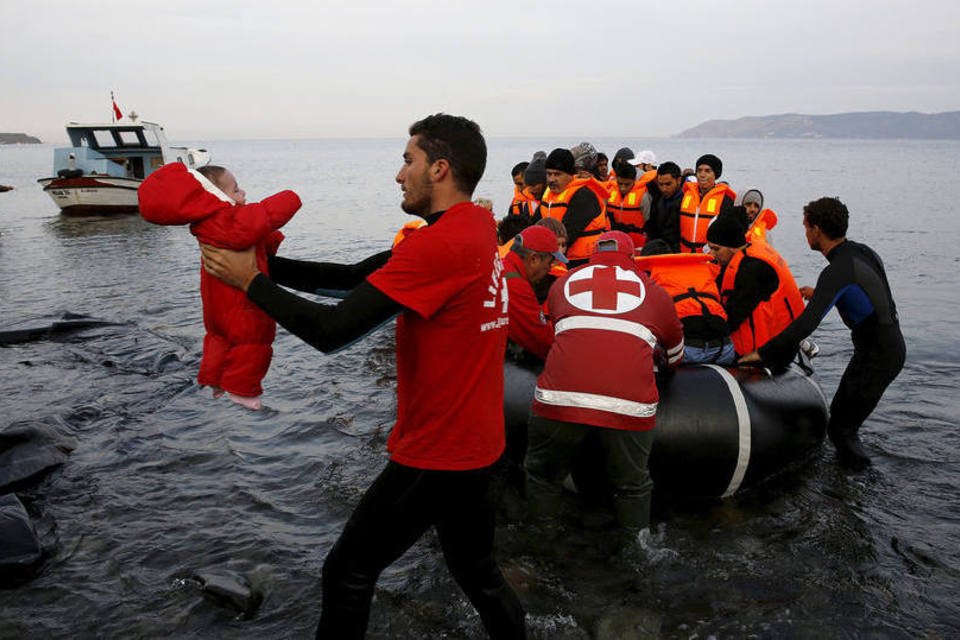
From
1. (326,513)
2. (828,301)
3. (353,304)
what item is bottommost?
(326,513)

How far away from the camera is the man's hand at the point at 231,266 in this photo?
7.63 feet

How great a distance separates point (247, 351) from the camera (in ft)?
8.14

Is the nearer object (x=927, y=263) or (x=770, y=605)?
(x=770, y=605)

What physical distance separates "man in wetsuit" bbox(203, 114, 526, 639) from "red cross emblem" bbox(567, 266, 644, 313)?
5.21ft

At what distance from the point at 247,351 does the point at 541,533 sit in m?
3.00

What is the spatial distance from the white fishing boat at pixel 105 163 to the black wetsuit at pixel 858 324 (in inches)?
1076

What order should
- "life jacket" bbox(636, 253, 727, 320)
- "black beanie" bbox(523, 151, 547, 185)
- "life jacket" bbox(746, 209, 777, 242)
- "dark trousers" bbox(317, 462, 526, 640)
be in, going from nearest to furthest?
"dark trousers" bbox(317, 462, 526, 640) < "life jacket" bbox(636, 253, 727, 320) < "life jacket" bbox(746, 209, 777, 242) < "black beanie" bbox(523, 151, 547, 185)

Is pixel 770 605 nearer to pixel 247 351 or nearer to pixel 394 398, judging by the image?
pixel 247 351

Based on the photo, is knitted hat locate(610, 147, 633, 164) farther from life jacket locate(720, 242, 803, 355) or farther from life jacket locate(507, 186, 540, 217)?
life jacket locate(720, 242, 803, 355)

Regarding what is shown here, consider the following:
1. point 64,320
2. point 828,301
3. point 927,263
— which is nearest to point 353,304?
point 828,301

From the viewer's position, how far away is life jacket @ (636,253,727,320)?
5250 mm

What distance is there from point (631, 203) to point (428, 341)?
8.03 meters

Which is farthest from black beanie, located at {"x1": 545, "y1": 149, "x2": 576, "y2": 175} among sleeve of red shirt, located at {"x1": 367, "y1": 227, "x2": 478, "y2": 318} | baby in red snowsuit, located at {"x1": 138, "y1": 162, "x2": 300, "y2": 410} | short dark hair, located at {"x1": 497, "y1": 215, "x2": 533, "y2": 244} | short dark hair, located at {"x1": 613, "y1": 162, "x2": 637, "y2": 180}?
sleeve of red shirt, located at {"x1": 367, "y1": 227, "x2": 478, "y2": 318}

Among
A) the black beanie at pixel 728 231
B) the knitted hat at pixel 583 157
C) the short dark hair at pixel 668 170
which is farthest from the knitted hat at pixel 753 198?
the black beanie at pixel 728 231
